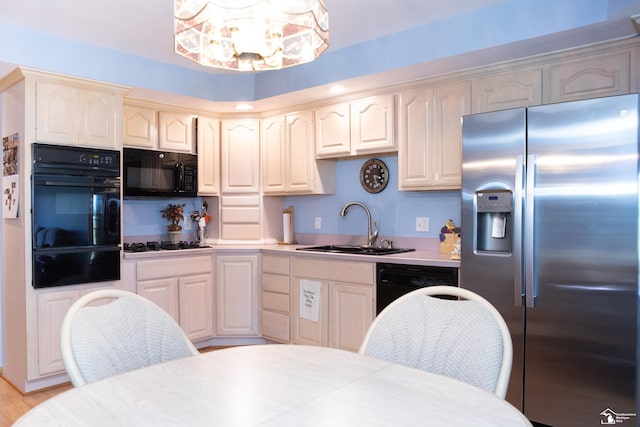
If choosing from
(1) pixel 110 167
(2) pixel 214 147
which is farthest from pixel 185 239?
(1) pixel 110 167

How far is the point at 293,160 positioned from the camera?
4.03 meters

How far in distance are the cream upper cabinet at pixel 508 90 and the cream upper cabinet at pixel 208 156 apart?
2366 millimetres

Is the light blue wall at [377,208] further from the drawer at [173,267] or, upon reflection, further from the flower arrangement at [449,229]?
the drawer at [173,267]

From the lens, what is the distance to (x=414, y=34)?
2.95 meters

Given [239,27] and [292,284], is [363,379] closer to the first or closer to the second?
[239,27]

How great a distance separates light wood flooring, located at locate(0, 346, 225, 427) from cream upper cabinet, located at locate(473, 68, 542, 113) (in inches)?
132

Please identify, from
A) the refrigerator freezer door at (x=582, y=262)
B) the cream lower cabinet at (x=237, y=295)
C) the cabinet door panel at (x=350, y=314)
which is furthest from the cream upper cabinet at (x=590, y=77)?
the cream lower cabinet at (x=237, y=295)

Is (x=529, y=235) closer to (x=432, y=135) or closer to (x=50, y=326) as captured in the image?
(x=432, y=135)

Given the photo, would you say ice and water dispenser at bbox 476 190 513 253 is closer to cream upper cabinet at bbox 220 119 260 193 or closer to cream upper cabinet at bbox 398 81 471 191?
cream upper cabinet at bbox 398 81 471 191

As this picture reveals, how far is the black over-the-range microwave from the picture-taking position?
372 centimetres

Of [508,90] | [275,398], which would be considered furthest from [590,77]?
[275,398]

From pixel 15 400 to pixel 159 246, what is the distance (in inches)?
57.7

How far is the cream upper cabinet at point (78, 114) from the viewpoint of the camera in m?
3.05

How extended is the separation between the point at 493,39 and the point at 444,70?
1.44 feet
